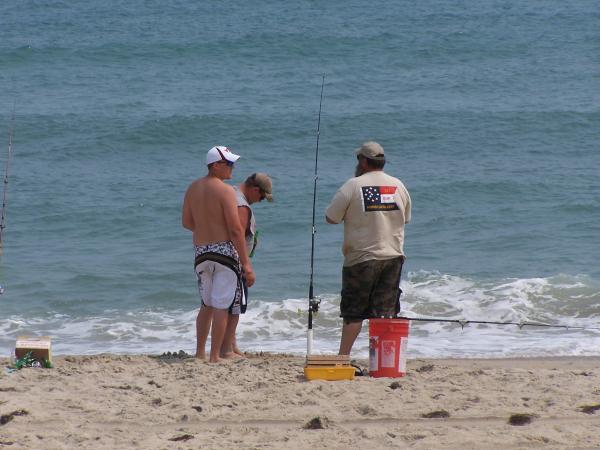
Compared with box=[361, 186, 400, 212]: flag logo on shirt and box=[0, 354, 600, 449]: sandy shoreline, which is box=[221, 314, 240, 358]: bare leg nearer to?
box=[0, 354, 600, 449]: sandy shoreline

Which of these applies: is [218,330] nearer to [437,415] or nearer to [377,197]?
[377,197]

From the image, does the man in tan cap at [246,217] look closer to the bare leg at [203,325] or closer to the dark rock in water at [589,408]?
the bare leg at [203,325]

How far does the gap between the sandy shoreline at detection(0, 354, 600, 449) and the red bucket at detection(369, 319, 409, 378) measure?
0.14 m

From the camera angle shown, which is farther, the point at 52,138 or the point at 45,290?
the point at 52,138

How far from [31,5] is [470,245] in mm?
18439

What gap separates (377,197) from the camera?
582cm

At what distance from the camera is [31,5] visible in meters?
26.2

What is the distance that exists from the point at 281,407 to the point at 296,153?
34.8ft

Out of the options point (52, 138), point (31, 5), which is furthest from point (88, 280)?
point (31, 5)

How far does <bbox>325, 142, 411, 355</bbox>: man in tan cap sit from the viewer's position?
582 cm

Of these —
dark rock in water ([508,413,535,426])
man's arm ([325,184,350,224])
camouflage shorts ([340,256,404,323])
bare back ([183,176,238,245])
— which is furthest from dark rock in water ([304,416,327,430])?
bare back ([183,176,238,245])

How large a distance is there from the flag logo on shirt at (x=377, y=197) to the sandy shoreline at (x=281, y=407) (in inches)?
38.1

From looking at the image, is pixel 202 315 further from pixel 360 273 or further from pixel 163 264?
pixel 163 264

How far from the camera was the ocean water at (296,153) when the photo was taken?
8906 millimetres
